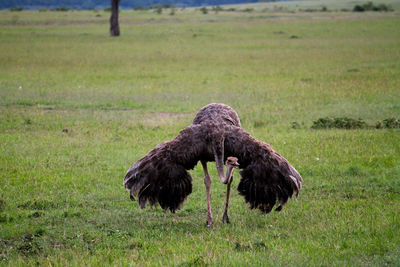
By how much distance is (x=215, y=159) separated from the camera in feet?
24.7

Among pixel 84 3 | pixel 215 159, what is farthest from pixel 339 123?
pixel 84 3

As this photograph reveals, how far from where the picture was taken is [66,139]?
1323cm

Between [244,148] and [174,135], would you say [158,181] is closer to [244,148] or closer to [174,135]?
[244,148]

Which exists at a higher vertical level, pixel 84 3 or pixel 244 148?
pixel 244 148

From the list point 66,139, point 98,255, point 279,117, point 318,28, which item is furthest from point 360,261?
point 318,28

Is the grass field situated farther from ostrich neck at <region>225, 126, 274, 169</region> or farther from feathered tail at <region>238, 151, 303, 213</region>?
ostrich neck at <region>225, 126, 274, 169</region>

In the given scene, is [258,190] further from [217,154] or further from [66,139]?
[66,139]

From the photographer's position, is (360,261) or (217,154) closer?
(360,261)

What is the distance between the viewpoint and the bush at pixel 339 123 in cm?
1425

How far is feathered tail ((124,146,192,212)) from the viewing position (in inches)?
303

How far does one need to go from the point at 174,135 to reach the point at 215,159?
607 centimetres

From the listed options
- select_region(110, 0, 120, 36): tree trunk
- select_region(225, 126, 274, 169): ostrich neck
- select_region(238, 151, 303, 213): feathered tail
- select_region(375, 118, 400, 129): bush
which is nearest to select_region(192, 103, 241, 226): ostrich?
select_region(225, 126, 274, 169): ostrich neck

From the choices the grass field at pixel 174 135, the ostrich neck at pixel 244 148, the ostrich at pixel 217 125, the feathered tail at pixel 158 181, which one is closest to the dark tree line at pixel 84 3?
the grass field at pixel 174 135

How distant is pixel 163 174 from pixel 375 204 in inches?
123
